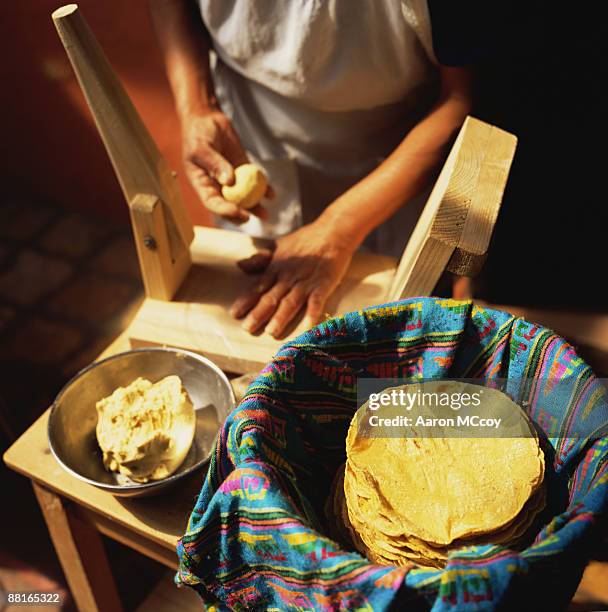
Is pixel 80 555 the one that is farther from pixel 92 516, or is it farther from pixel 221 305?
pixel 221 305

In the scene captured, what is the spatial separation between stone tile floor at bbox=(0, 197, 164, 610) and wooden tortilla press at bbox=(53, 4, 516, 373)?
25.5 inches

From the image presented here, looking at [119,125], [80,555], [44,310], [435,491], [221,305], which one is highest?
[119,125]

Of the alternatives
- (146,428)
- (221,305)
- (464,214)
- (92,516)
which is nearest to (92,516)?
(92,516)

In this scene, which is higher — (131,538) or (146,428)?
(146,428)

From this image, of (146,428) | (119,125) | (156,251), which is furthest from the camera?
(156,251)

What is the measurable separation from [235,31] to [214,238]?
0.34 m

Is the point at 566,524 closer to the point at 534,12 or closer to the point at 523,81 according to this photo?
the point at 534,12

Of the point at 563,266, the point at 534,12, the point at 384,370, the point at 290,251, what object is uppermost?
the point at 534,12

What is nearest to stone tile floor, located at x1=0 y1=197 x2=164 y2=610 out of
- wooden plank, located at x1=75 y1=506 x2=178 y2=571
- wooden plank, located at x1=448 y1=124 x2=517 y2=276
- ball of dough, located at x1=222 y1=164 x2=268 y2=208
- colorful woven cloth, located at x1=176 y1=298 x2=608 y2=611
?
wooden plank, located at x1=75 y1=506 x2=178 y2=571

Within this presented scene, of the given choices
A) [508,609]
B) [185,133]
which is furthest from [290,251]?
[508,609]

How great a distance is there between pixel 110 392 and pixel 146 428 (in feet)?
0.36

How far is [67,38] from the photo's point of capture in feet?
2.51

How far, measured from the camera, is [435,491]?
53cm

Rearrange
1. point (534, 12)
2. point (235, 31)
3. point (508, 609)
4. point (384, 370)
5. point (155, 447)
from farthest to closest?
point (235, 31) < point (534, 12) < point (155, 447) < point (384, 370) < point (508, 609)
